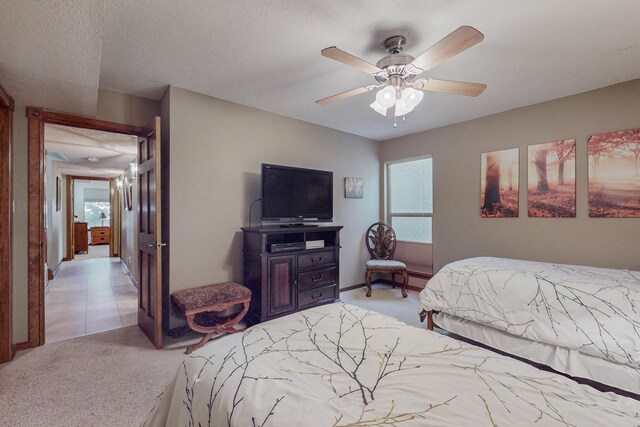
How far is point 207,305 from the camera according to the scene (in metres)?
2.65

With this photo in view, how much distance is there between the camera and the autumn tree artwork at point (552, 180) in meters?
3.12

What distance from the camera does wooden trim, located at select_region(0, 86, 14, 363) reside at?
7.85ft

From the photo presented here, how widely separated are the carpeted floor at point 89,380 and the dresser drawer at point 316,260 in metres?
1.34

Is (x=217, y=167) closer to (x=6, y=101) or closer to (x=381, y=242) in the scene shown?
(x=6, y=101)

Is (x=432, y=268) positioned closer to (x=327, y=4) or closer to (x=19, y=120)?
(x=327, y=4)

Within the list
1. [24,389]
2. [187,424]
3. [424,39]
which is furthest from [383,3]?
[24,389]

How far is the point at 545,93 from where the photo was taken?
9.96 feet

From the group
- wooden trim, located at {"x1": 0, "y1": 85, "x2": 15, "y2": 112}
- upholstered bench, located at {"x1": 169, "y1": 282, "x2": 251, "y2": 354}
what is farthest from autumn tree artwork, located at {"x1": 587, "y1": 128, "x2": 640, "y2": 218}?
wooden trim, located at {"x1": 0, "y1": 85, "x2": 15, "y2": 112}

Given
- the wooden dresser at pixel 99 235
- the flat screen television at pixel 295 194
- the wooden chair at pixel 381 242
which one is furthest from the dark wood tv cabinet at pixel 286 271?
the wooden dresser at pixel 99 235

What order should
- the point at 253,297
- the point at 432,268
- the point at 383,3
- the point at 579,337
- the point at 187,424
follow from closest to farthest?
the point at 187,424 → the point at 383,3 → the point at 579,337 → the point at 253,297 → the point at 432,268

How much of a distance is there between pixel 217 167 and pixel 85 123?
1257 millimetres

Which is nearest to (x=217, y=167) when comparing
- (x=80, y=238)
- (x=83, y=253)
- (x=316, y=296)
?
(x=316, y=296)

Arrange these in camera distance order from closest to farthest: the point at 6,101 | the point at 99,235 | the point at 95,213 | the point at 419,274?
the point at 6,101 → the point at 419,274 → the point at 99,235 → the point at 95,213

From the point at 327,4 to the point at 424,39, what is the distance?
2.63ft
